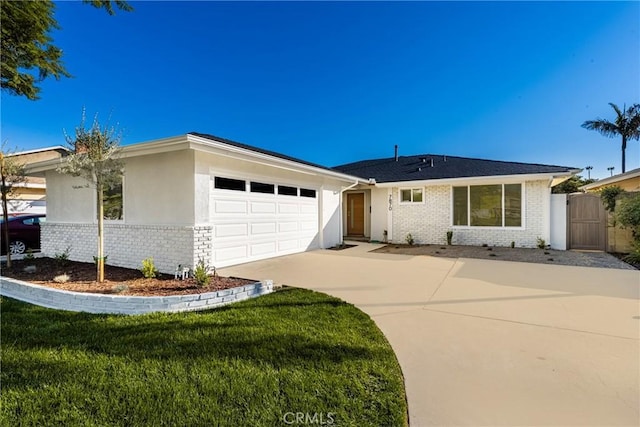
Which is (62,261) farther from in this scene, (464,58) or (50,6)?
(464,58)

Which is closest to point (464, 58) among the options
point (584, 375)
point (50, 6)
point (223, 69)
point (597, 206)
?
point (597, 206)

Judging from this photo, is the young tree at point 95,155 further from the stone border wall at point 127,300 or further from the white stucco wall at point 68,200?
the white stucco wall at point 68,200

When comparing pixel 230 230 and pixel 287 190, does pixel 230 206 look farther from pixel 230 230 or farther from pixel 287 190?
pixel 287 190

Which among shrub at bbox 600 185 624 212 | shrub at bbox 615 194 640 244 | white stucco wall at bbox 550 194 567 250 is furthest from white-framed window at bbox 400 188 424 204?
shrub at bbox 615 194 640 244

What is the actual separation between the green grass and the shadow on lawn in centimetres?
1

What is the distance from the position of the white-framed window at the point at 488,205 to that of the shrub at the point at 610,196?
2233 mm

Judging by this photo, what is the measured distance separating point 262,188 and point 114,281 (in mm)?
4199

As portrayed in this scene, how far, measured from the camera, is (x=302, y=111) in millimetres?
15617

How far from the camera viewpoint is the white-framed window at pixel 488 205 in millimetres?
11047

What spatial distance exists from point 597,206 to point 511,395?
11146mm

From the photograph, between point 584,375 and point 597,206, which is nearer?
point 584,375

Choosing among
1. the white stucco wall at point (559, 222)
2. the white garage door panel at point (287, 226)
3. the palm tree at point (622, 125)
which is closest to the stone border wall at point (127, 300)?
the white garage door panel at point (287, 226)

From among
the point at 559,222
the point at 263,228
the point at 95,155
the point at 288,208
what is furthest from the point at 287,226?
the point at 559,222

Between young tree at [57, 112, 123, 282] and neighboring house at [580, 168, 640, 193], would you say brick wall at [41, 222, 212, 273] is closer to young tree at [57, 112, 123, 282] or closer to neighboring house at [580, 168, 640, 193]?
young tree at [57, 112, 123, 282]
